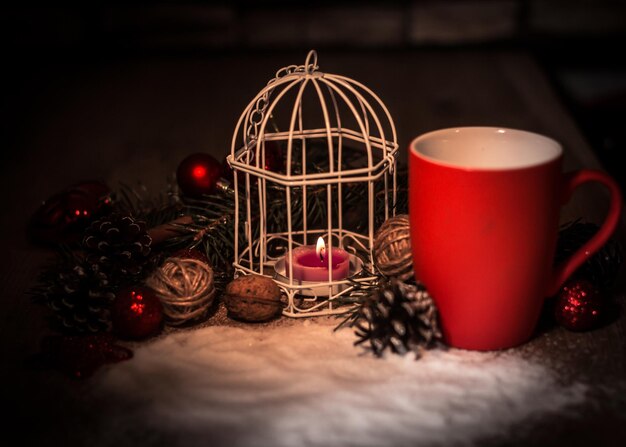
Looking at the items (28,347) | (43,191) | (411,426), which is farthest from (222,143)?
(411,426)

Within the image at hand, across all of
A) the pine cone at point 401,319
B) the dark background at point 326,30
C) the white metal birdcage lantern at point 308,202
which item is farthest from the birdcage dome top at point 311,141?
the dark background at point 326,30

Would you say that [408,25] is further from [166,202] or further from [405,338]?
[405,338]

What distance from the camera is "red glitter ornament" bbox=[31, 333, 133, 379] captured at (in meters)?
0.59

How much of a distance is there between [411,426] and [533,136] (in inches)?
10.3

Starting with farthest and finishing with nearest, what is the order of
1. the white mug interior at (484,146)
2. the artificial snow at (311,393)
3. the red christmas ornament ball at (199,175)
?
1. the red christmas ornament ball at (199,175)
2. the white mug interior at (484,146)
3. the artificial snow at (311,393)

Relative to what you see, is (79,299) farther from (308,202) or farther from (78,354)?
(308,202)

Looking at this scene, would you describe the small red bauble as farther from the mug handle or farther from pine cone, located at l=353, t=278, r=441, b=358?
the mug handle

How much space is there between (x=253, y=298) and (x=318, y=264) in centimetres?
8

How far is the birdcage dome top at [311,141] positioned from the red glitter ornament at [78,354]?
7.3 inches

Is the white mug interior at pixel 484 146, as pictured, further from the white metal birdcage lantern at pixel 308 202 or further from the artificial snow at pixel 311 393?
the artificial snow at pixel 311 393

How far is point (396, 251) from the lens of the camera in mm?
648

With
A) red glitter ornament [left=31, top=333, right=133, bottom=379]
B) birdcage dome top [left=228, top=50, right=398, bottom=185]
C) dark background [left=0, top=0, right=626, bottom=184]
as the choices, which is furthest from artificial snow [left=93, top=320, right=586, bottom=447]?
dark background [left=0, top=0, right=626, bottom=184]

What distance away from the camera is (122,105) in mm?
1390

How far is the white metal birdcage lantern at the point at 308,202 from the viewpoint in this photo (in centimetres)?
66
